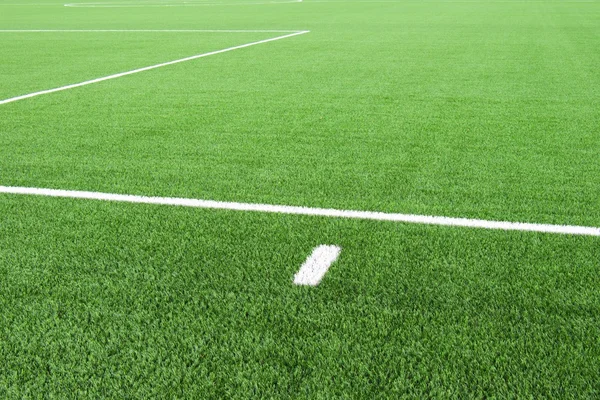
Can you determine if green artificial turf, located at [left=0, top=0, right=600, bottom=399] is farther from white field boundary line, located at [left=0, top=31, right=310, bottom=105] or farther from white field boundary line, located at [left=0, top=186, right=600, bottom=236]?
white field boundary line, located at [left=0, top=31, right=310, bottom=105]

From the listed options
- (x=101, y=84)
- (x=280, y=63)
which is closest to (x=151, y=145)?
(x=101, y=84)

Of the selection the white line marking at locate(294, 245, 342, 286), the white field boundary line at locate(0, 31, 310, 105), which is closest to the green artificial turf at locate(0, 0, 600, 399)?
the white line marking at locate(294, 245, 342, 286)

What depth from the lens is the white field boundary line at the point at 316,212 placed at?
9.00 ft

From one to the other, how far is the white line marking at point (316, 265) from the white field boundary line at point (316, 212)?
368 millimetres

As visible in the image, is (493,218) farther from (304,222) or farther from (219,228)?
(219,228)

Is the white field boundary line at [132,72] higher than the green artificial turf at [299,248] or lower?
lower

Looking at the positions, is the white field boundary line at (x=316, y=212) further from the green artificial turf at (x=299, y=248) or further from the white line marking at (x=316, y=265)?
the white line marking at (x=316, y=265)

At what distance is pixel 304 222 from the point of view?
285 cm

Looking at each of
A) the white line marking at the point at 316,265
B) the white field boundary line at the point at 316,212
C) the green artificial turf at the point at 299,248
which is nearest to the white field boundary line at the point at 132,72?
the green artificial turf at the point at 299,248

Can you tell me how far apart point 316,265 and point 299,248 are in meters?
0.17

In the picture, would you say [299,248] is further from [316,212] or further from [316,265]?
[316,212]

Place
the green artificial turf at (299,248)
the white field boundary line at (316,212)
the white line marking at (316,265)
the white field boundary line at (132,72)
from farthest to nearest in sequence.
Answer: the white field boundary line at (132,72) < the white field boundary line at (316,212) < the white line marking at (316,265) < the green artificial turf at (299,248)

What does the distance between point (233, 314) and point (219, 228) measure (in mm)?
745

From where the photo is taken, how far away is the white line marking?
7.63ft
